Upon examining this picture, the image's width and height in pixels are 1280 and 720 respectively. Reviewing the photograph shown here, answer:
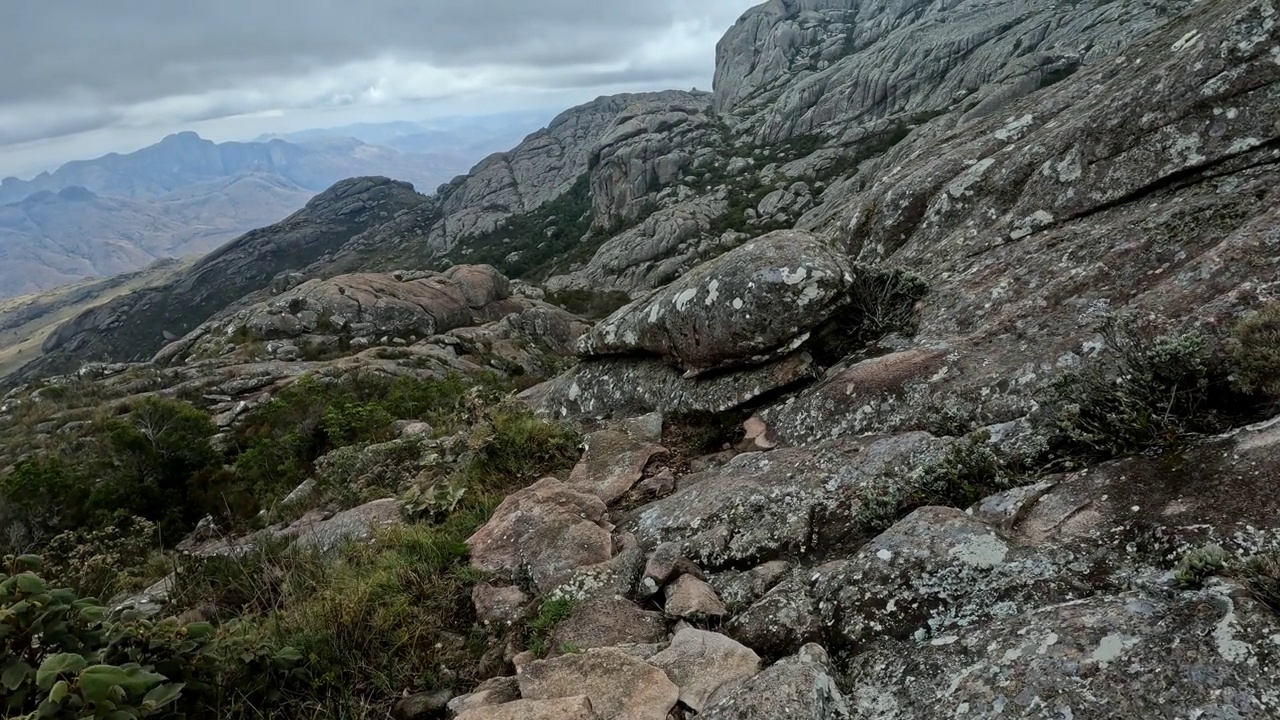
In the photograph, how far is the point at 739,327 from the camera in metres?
8.51

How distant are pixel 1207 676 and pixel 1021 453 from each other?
9.25 feet

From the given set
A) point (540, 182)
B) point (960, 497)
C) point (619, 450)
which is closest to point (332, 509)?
point (619, 450)

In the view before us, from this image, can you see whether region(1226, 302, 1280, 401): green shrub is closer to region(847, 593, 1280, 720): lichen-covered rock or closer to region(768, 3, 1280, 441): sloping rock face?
region(768, 3, 1280, 441): sloping rock face

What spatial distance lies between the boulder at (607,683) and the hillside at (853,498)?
0.07 feet

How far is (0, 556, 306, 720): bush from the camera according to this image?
2877mm

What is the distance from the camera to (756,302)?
8.40 metres

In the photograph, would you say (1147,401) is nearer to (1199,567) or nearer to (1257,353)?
(1257,353)

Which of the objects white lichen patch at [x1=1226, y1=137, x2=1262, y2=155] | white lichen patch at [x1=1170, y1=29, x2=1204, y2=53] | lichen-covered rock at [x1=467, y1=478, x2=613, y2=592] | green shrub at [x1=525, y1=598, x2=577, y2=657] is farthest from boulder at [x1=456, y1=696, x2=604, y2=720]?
white lichen patch at [x1=1170, y1=29, x2=1204, y2=53]

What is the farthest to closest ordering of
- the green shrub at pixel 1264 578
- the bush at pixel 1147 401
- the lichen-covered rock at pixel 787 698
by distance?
1. the bush at pixel 1147 401
2. the lichen-covered rock at pixel 787 698
3. the green shrub at pixel 1264 578

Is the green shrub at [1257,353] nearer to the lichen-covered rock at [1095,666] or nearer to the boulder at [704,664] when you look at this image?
the lichen-covered rock at [1095,666]

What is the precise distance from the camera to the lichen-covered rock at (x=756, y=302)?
27.5 ft

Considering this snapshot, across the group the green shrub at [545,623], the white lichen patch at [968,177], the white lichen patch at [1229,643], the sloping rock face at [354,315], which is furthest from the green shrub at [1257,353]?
the sloping rock face at [354,315]

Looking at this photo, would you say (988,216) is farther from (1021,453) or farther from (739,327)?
(1021,453)

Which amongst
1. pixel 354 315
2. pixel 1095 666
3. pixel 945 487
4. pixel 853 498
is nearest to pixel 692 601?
pixel 853 498
